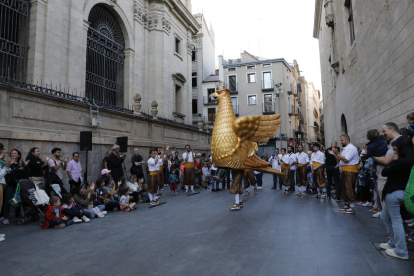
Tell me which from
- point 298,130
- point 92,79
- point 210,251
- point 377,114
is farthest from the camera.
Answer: point 298,130

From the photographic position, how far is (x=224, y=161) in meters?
6.06

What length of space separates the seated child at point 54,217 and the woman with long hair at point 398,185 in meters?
5.46

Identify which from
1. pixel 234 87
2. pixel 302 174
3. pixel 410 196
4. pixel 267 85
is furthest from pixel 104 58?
pixel 267 85

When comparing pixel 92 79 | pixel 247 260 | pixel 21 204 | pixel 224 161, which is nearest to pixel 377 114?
pixel 224 161

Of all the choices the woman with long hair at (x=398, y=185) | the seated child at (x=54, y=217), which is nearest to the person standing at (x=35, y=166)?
the seated child at (x=54, y=217)

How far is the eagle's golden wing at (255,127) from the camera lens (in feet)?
19.5

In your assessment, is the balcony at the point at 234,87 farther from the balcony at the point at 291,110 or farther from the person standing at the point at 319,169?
the person standing at the point at 319,169

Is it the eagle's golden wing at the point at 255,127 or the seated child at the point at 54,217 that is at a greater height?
the eagle's golden wing at the point at 255,127

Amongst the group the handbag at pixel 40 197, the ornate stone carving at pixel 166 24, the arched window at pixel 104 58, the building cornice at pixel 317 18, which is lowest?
the handbag at pixel 40 197

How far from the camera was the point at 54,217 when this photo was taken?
200 inches

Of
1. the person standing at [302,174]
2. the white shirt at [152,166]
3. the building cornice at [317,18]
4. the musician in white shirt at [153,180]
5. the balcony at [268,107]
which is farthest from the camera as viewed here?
the balcony at [268,107]

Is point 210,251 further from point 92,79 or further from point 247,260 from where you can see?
point 92,79

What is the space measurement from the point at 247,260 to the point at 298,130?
35.6m

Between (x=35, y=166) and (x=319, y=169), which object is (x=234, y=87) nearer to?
(x=319, y=169)
